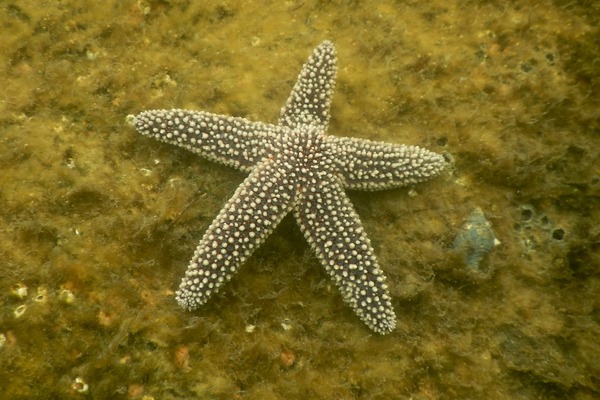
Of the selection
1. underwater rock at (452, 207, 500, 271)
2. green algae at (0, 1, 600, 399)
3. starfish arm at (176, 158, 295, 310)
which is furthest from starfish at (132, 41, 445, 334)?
underwater rock at (452, 207, 500, 271)

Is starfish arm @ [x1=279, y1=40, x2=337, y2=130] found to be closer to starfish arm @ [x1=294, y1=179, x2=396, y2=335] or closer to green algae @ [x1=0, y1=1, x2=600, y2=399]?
green algae @ [x1=0, y1=1, x2=600, y2=399]

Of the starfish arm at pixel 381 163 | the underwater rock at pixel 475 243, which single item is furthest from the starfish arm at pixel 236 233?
the underwater rock at pixel 475 243

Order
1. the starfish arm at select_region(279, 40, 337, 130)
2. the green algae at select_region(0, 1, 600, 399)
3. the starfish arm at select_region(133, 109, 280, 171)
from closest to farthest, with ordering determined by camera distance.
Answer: the green algae at select_region(0, 1, 600, 399), the starfish arm at select_region(133, 109, 280, 171), the starfish arm at select_region(279, 40, 337, 130)

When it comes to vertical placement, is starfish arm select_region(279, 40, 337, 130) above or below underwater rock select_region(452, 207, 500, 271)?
above

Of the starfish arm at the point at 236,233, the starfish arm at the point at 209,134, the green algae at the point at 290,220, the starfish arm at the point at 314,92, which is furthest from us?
the starfish arm at the point at 314,92

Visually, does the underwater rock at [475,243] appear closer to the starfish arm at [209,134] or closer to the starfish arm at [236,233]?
the starfish arm at [236,233]

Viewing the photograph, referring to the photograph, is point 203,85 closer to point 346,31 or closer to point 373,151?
point 346,31

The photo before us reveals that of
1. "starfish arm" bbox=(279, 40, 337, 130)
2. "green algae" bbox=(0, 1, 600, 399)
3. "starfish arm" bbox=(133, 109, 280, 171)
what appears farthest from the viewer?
"starfish arm" bbox=(279, 40, 337, 130)
